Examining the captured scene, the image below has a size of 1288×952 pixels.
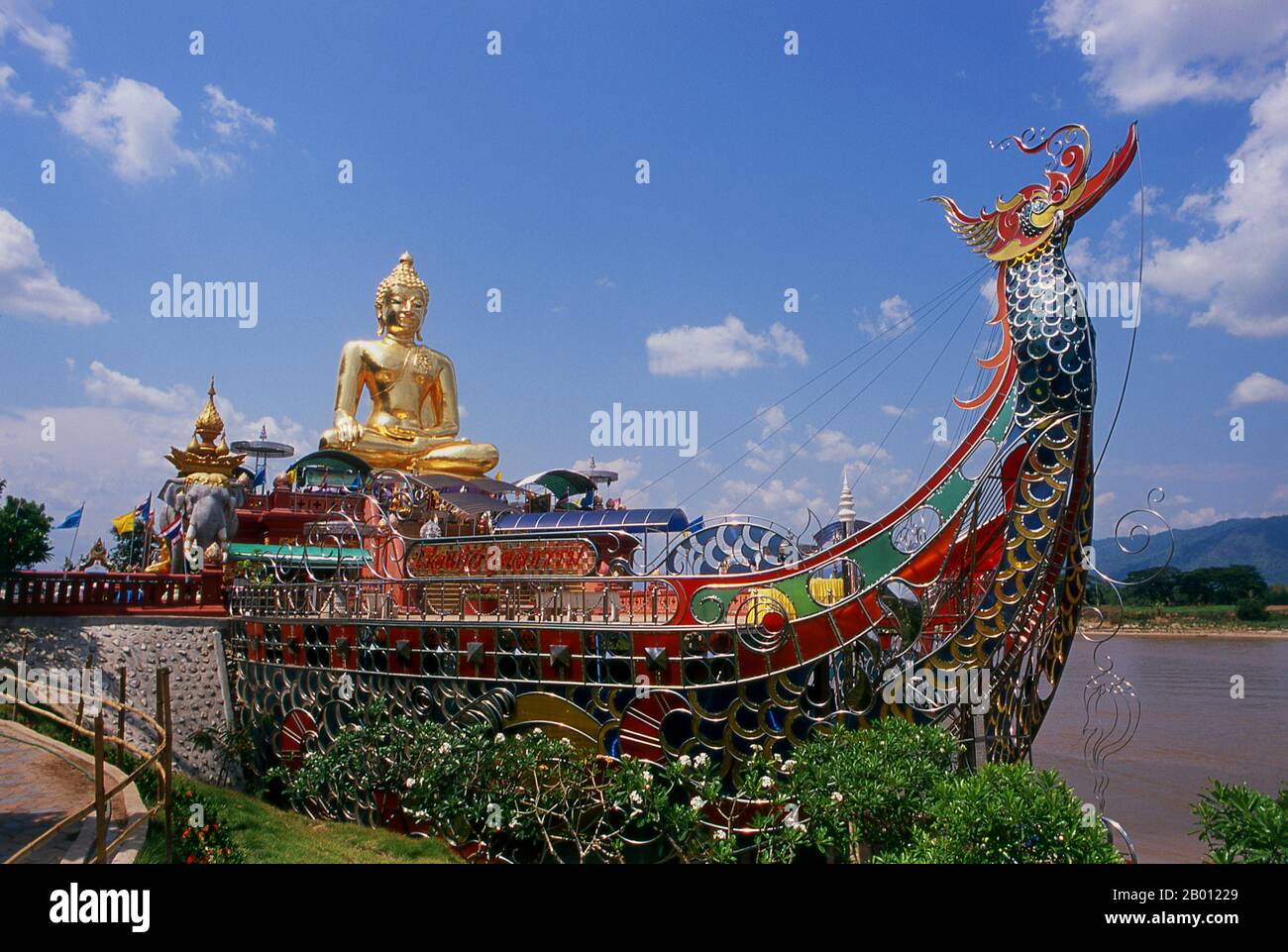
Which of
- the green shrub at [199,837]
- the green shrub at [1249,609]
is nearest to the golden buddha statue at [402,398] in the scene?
the green shrub at [199,837]

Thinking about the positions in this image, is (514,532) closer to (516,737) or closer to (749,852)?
(516,737)

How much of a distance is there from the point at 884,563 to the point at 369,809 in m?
5.72

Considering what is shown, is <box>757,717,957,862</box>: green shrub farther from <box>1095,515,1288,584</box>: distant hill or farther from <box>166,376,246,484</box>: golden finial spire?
<box>1095,515,1288,584</box>: distant hill

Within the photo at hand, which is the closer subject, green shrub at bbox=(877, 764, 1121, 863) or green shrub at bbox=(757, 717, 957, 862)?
green shrub at bbox=(877, 764, 1121, 863)

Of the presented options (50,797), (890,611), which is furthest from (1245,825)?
(50,797)

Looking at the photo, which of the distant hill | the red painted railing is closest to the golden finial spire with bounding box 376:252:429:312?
the red painted railing

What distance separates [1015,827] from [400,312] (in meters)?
16.2

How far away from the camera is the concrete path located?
23.0 ft

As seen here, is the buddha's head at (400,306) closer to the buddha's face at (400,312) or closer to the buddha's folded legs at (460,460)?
the buddha's face at (400,312)

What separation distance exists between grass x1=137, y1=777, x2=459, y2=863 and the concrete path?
1.65 feet

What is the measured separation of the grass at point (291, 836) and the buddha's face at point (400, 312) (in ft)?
34.5

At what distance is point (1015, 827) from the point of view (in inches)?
233

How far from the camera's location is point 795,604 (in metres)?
8.97

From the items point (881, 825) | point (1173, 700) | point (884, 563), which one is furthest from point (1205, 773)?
point (881, 825)
